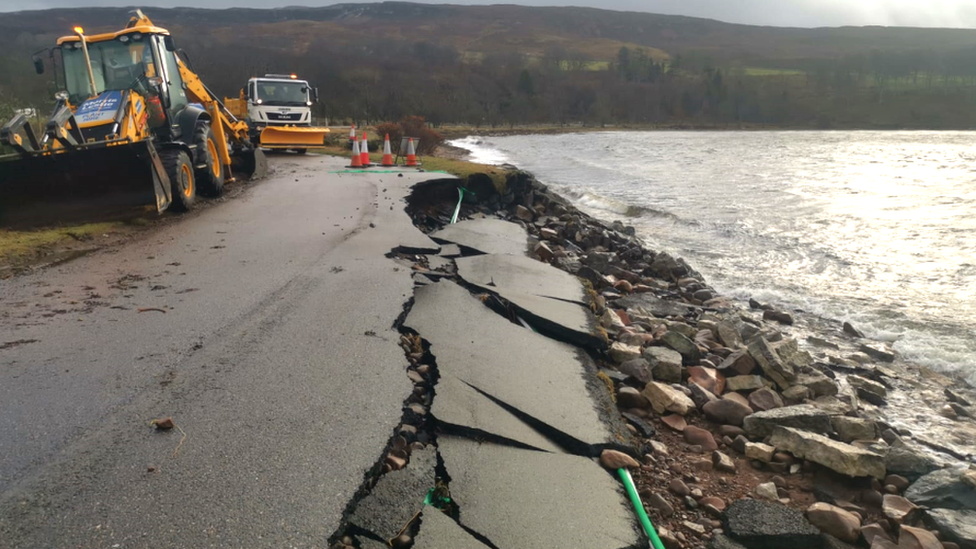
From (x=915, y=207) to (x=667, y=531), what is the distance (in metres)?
19.7

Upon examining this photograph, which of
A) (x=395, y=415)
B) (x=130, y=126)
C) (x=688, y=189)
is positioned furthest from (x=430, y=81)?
(x=395, y=415)

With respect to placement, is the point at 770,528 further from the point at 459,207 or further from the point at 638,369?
the point at 459,207

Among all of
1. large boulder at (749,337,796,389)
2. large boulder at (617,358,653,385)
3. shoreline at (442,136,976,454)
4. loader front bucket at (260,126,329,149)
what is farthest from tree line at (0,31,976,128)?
large boulder at (617,358,653,385)

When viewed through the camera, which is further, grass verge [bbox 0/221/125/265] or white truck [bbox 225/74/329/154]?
white truck [bbox 225/74/329/154]

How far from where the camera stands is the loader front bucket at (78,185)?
29.5 ft

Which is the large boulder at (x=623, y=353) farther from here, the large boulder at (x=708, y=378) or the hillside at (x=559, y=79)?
the hillside at (x=559, y=79)

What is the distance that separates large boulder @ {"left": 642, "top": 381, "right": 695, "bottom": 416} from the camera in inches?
204

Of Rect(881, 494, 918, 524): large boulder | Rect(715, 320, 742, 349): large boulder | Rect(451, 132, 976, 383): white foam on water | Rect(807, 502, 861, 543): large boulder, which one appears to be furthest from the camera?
Rect(451, 132, 976, 383): white foam on water

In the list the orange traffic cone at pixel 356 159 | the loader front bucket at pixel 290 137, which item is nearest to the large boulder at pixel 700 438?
the orange traffic cone at pixel 356 159

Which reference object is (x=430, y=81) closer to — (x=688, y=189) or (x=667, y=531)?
(x=688, y=189)

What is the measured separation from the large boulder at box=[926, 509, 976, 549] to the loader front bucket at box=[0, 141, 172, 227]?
963cm

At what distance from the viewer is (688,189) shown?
24359 mm

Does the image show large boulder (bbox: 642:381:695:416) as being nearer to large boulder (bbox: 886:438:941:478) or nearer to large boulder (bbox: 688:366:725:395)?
large boulder (bbox: 688:366:725:395)

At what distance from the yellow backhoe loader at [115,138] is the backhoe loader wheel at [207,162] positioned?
18 mm
